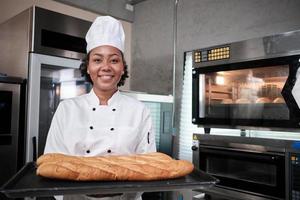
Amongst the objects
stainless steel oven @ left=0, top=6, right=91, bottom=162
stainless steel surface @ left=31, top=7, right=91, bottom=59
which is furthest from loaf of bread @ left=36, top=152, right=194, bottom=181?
stainless steel surface @ left=31, top=7, right=91, bottom=59

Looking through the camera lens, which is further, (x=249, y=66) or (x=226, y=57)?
(x=226, y=57)

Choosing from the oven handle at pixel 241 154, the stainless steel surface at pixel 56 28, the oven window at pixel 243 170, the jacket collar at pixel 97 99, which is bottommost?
the oven window at pixel 243 170

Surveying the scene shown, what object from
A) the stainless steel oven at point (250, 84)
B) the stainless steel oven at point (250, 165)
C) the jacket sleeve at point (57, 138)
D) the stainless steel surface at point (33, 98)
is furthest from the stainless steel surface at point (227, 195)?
the stainless steel surface at point (33, 98)

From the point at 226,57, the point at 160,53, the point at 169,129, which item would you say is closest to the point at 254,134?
the point at 226,57

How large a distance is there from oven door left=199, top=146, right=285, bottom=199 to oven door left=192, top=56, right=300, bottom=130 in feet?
0.57

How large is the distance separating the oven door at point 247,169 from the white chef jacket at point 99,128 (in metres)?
0.57

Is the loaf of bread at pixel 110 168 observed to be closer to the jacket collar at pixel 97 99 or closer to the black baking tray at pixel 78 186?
the black baking tray at pixel 78 186

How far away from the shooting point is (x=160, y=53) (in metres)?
3.05

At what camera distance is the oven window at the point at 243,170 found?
5.09ft

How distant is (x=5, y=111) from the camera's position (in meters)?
1.84

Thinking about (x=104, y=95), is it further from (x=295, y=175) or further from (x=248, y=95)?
(x=295, y=175)

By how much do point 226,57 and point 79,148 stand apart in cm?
109

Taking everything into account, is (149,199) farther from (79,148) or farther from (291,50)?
(291,50)

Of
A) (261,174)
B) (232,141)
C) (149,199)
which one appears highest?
(232,141)
